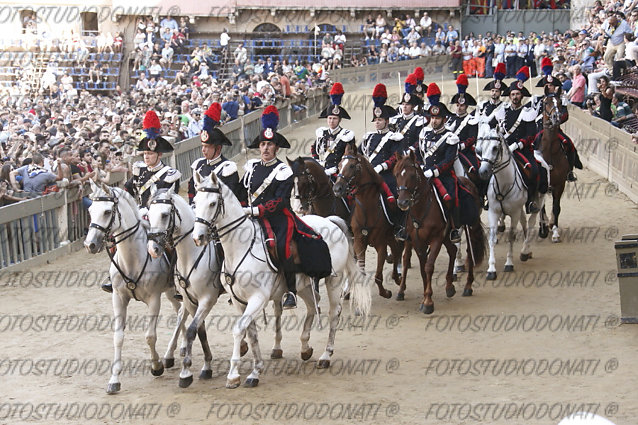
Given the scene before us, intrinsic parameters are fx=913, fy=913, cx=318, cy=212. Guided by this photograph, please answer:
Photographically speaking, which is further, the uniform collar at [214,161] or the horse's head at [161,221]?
the uniform collar at [214,161]

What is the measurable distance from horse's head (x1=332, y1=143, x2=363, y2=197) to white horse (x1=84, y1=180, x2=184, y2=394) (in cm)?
290

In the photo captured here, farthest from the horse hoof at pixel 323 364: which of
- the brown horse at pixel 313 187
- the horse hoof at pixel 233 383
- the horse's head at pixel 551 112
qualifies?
the horse's head at pixel 551 112

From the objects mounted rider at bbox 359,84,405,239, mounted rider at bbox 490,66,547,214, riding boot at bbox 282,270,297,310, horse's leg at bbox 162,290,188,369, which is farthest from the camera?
mounted rider at bbox 490,66,547,214

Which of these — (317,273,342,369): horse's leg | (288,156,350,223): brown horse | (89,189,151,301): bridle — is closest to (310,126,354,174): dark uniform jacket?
(288,156,350,223): brown horse

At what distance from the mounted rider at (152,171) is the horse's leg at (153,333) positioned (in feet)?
1.90

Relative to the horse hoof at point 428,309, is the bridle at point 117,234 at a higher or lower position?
higher

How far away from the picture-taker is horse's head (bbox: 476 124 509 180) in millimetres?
14250

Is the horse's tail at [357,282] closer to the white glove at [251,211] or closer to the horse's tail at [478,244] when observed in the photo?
the white glove at [251,211]

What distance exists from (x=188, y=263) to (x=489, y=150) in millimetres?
6370

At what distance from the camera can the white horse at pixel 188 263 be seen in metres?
9.26

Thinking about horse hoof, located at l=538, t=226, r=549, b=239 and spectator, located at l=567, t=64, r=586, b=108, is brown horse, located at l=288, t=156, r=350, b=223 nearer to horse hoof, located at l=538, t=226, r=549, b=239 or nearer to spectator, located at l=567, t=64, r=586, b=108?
horse hoof, located at l=538, t=226, r=549, b=239

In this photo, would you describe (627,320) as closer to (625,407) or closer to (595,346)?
(595,346)

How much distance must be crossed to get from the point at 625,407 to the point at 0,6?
4634 centimetres

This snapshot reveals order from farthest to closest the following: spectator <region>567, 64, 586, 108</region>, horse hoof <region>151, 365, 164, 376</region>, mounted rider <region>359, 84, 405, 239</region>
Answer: spectator <region>567, 64, 586, 108</region>
mounted rider <region>359, 84, 405, 239</region>
horse hoof <region>151, 365, 164, 376</region>
